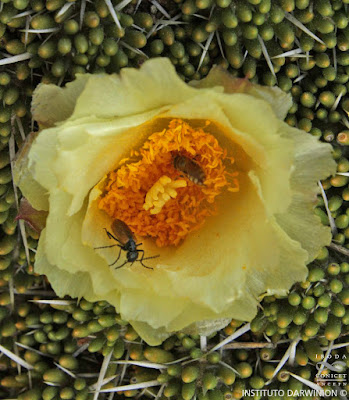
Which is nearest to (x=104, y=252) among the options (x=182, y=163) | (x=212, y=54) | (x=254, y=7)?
(x=182, y=163)

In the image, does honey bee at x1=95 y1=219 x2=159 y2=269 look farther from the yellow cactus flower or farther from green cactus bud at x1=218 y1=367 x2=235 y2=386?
green cactus bud at x1=218 y1=367 x2=235 y2=386

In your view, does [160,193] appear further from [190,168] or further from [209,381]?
[209,381]

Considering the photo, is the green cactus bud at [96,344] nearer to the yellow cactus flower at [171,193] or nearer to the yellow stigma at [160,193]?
the yellow cactus flower at [171,193]

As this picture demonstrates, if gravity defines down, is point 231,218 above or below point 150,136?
below

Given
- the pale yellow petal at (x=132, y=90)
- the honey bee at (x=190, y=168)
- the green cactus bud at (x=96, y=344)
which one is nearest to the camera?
the pale yellow petal at (x=132, y=90)

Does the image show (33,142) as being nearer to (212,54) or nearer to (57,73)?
(57,73)

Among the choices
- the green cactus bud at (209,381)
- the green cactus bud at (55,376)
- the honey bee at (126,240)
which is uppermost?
the honey bee at (126,240)

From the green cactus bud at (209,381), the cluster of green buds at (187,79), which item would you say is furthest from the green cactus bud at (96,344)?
the green cactus bud at (209,381)

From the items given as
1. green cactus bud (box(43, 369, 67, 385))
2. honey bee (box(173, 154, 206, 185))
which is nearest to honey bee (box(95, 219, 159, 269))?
honey bee (box(173, 154, 206, 185))
